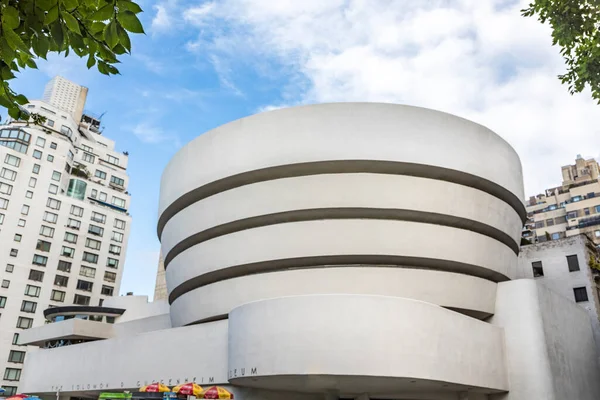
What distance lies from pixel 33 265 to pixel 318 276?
4139 centimetres

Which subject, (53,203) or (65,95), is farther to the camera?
(65,95)

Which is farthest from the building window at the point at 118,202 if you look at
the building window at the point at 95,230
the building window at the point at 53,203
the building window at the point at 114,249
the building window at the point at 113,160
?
the building window at the point at 53,203

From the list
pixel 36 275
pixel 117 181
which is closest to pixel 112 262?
pixel 36 275

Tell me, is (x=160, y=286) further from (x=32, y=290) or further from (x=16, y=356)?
(x=16, y=356)

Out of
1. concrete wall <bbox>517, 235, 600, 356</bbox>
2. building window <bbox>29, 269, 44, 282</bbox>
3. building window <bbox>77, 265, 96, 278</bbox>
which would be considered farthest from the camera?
building window <bbox>77, 265, 96, 278</bbox>

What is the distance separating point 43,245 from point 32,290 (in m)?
4.99

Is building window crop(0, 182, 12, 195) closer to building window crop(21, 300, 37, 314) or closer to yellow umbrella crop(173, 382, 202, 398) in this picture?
building window crop(21, 300, 37, 314)

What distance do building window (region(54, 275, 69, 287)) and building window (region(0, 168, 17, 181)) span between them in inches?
454

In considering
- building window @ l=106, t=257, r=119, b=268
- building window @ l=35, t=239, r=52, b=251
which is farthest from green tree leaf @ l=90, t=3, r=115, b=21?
building window @ l=106, t=257, r=119, b=268

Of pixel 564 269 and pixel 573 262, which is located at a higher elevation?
pixel 573 262

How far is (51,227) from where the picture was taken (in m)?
54.2

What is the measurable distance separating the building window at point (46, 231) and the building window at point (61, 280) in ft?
15.3

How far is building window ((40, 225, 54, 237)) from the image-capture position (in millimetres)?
53281

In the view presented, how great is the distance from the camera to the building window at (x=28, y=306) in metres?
49.5
